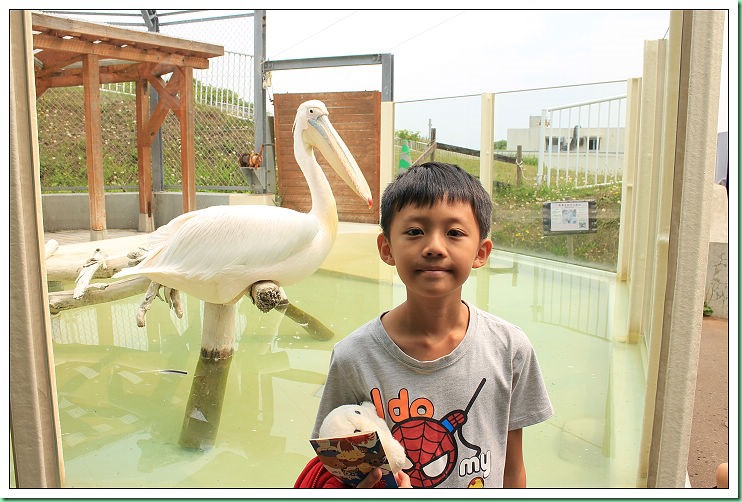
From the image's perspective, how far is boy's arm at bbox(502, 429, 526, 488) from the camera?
1031 mm

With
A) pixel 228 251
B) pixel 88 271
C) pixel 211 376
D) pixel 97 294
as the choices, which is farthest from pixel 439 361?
pixel 97 294

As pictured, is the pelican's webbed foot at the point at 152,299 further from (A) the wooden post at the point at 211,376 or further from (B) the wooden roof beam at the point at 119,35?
(B) the wooden roof beam at the point at 119,35

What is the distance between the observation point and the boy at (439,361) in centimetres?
94

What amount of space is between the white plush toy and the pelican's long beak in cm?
260

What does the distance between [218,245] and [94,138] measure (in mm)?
2542

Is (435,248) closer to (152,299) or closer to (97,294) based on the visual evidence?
(152,299)

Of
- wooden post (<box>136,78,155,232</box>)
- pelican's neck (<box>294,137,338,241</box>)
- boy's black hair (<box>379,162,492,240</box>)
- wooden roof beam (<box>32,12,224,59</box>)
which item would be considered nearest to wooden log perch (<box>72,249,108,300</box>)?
pelican's neck (<box>294,137,338,241</box>)

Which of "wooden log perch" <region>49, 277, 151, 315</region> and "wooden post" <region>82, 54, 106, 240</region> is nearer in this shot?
"wooden log perch" <region>49, 277, 151, 315</region>

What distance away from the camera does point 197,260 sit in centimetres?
273

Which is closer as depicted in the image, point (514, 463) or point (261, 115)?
point (514, 463)

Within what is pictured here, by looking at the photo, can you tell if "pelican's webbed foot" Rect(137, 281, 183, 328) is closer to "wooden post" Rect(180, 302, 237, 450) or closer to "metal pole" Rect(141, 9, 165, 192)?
"wooden post" Rect(180, 302, 237, 450)

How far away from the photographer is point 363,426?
887 mm

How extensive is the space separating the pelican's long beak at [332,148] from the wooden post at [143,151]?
257 centimetres

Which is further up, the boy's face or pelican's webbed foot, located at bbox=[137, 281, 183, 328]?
the boy's face
